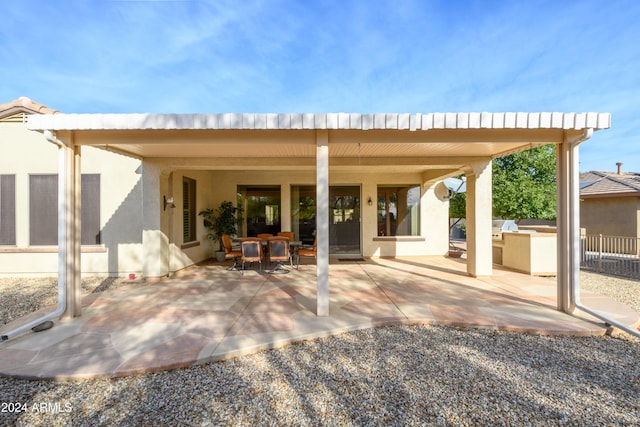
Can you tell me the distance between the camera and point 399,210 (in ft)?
34.4

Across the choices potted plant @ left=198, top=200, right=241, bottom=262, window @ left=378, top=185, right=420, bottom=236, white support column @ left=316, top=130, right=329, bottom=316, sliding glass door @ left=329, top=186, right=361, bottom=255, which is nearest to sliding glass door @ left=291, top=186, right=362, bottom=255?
sliding glass door @ left=329, top=186, right=361, bottom=255

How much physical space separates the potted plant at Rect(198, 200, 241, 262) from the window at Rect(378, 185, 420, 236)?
4983 millimetres

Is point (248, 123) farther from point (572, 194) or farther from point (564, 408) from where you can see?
point (572, 194)

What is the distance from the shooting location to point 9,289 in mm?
6234

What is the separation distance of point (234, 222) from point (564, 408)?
8822 mm

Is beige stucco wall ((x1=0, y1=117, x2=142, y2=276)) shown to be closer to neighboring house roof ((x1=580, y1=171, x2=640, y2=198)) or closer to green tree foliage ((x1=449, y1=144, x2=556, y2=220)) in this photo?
green tree foliage ((x1=449, y1=144, x2=556, y2=220))

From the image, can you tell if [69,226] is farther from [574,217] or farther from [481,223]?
[481,223]

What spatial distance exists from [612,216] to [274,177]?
15225 millimetres

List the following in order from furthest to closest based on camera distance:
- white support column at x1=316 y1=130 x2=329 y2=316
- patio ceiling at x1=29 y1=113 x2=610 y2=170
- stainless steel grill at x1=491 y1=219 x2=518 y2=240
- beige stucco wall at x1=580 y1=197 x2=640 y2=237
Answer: beige stucco wall at x1=580 y1=197 x2=640 y2=237 → stainless steel grill at x1=491 y1=219 x2=518 y2=240 → white support column at x1=316 y1=130 x2=329 y2=316 → patio ceiling at x1=29 y1=113 x2=610 y2=170

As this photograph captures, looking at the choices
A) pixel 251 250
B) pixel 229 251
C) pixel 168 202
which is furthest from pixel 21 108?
pixel 251 250

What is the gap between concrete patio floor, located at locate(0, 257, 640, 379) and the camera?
3.19 meters

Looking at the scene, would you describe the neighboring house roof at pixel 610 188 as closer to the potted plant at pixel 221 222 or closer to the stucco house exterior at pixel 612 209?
the stucco house exterior at pixel 612 209

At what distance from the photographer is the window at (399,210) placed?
1046cm

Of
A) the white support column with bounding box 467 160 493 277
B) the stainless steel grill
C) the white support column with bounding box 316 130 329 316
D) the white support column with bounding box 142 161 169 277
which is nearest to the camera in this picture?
the white support column with bounding box 316 130 329 316
